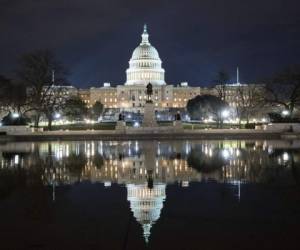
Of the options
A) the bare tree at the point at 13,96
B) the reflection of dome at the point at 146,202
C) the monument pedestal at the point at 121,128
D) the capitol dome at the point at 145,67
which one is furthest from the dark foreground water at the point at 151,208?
the capitol dome at the point at 145,67

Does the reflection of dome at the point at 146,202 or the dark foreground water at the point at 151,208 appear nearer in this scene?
the dark foreground water at the point at 151,208

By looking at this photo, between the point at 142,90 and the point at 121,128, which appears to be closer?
the point at 121,128

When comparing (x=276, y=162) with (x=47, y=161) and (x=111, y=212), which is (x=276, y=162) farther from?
(x=111, y=212)

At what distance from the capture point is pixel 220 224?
944 cm

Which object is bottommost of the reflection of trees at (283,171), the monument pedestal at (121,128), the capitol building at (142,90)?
the reflection of trees at (283,171)

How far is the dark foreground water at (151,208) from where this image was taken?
8.38 meters

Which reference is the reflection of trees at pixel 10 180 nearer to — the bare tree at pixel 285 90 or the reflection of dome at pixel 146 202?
the reflection of dome at pixel 146 202

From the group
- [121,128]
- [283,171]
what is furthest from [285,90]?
[283,171]

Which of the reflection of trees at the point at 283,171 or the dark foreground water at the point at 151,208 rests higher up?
the reflection of trees at the point at 283,171

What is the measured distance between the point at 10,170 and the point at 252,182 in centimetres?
903

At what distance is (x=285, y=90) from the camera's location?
225 feet

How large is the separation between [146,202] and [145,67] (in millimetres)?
148807

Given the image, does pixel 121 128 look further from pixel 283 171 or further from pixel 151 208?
pixel 151 208

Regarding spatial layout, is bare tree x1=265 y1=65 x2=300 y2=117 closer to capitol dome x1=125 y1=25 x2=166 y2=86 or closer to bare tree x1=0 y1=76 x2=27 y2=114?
bare tree x1=0 y1=76 x2=27 y2=114
